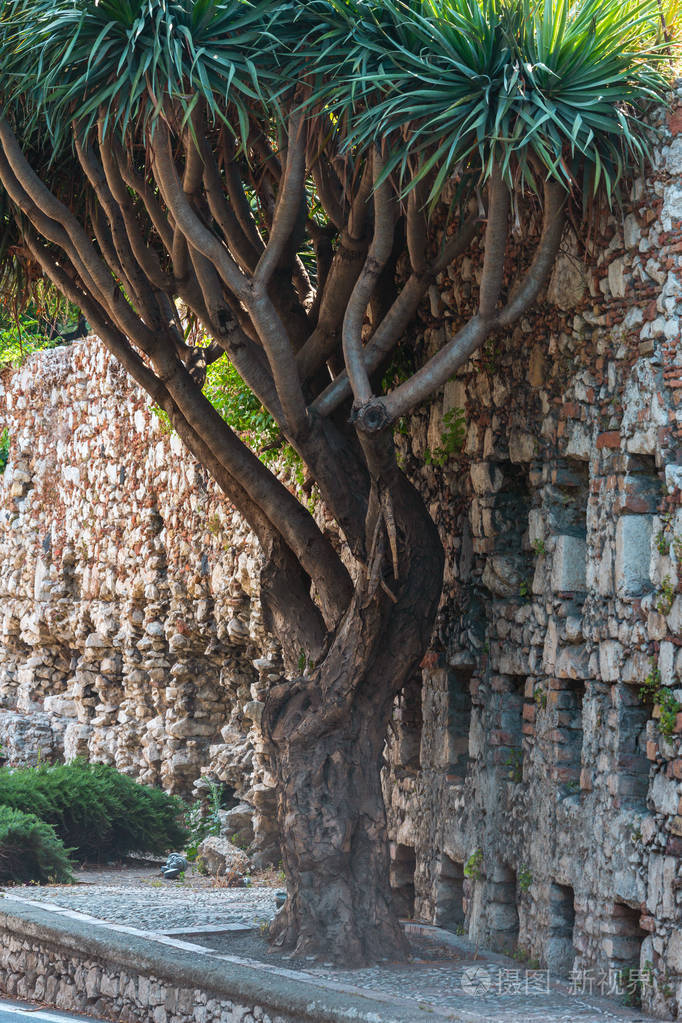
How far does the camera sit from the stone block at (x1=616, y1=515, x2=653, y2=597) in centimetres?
671

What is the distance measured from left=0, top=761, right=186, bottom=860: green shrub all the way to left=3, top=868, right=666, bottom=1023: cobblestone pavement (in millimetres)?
1244

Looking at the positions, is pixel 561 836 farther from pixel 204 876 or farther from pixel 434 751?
pixel 204 876

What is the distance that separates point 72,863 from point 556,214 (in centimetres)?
656

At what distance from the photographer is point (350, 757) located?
754 centimetres

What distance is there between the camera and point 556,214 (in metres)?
6.93

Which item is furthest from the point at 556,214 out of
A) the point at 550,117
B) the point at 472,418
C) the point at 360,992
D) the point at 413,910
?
the point at 413,910

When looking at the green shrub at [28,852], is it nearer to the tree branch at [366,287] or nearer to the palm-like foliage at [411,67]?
the tree branch at [366,287]

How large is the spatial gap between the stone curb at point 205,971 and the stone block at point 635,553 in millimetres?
2163

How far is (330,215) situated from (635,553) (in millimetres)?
2819

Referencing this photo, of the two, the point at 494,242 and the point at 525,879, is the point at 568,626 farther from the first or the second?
the point at 494,242

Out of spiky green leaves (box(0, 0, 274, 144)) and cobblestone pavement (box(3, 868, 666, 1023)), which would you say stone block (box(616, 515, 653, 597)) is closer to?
cobblestone pavement (box(3, 868, 666, 1023))

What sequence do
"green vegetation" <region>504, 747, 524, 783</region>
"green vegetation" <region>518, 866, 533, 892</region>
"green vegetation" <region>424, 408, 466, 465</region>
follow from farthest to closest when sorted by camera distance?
"green vegetation" <region>424, 408, 466, 465</region> → "green vegetation" <region>504, 747, 524, 783</region> → "green vegetation" <region>518, 866, 533, 892</region>

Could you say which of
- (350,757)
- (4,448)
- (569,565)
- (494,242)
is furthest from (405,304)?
(4,448)

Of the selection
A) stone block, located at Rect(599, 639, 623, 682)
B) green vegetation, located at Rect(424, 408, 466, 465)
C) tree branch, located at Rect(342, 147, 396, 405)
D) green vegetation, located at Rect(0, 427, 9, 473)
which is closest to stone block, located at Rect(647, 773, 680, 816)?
stone block, located at Rect(599, 639, 623, 682)
